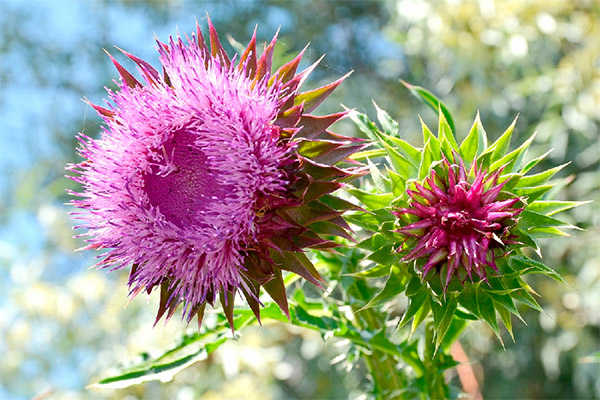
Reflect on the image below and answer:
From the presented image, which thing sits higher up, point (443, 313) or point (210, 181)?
point (210, 181)

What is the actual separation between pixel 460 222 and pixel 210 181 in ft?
1.50

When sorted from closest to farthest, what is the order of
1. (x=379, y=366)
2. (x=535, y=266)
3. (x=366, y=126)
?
(x=535, y=266), (x=366, y=126), (x=379, y=366)

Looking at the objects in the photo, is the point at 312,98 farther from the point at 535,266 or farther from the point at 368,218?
the point at 535,266

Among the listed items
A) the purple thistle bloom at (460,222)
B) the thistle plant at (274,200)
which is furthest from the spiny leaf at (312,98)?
the purple thistle bloom at (460,222)

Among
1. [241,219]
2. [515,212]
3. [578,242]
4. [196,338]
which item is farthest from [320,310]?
[578,242]

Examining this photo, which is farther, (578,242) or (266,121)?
(578,242)

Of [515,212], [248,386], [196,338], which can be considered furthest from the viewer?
[248,386]

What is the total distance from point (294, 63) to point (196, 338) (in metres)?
0.64

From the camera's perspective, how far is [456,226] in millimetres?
1229

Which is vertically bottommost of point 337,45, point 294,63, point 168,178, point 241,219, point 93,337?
point 93,337

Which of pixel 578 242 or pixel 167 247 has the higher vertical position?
pixel 167 247

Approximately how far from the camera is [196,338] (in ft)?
5.02

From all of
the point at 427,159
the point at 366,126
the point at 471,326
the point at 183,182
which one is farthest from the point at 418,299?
→ the point at 471,326

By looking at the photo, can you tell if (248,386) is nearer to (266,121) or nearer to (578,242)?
(578,242)
